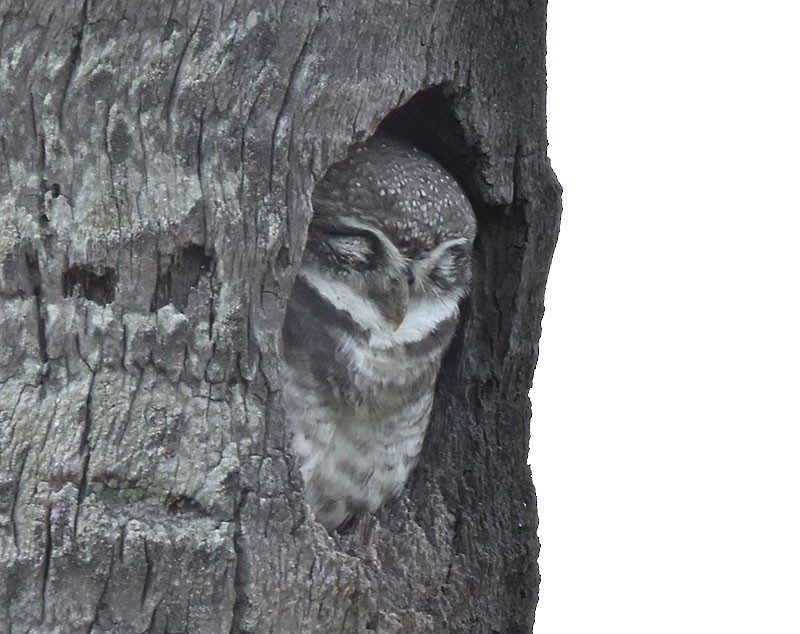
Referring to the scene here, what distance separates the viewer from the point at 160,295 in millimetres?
2338

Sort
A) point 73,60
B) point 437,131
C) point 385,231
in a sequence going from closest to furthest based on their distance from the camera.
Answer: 1. point 73,60
2. point 385,231
3. point 437,131

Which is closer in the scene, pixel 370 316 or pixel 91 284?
pixel 91 284

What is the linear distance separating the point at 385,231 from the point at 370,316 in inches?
6.6

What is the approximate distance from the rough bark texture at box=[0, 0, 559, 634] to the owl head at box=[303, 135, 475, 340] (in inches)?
6.3

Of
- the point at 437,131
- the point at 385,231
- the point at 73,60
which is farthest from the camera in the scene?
the point at 437,131

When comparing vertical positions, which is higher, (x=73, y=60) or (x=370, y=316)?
(x=73, y=60)

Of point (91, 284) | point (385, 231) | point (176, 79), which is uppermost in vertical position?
point (176, 79)

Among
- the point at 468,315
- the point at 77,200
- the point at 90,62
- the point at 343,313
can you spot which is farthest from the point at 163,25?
the point at 468,315

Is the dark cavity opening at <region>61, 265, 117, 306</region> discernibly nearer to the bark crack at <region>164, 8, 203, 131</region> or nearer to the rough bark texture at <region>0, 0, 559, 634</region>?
the rough bark texture at <region>0, 0, 559, 634</region>

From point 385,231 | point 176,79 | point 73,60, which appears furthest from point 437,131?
point 73,60

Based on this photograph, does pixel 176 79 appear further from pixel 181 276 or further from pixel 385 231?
pixel 385 231

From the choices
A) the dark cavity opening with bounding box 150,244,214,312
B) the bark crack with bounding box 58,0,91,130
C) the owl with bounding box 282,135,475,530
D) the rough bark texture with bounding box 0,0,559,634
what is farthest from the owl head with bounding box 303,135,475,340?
the bark crack with bounding box 58,0,91,130

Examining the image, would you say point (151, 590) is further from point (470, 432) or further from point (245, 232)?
point (470, 432)

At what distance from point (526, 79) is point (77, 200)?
0.85 metres
